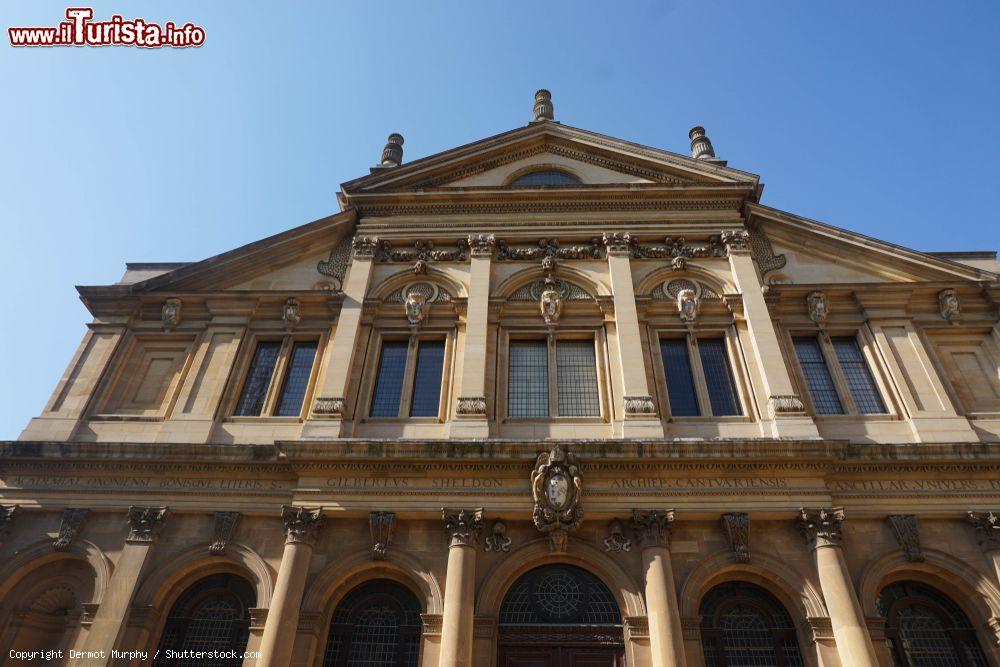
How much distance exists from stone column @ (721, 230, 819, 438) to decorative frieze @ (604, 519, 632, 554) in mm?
4617

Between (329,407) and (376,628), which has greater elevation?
(329,407)

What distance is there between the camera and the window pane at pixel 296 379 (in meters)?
17.8

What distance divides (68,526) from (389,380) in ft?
28.1

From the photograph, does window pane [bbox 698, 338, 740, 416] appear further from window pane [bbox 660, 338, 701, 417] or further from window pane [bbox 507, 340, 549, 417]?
window pane [bbox 507, 340, 549, 417]

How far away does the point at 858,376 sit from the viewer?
58.0 feet

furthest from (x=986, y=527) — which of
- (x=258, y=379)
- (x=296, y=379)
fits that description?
(x=258, y=379)

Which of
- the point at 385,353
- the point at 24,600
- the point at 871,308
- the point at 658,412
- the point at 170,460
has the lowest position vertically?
the point at 24,600

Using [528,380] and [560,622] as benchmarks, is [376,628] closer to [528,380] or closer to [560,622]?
[560,622]

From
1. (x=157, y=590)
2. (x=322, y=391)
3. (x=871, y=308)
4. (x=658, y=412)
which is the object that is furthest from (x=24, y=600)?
(x=871, y=308)

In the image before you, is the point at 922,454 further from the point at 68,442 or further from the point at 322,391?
the point at 68,442

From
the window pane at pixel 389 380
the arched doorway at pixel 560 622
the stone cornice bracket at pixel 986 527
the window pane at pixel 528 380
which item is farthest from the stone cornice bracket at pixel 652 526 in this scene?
the window pane at pixel 389 380

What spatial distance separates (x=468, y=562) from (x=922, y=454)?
1101 cm

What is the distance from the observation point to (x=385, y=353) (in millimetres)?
18750

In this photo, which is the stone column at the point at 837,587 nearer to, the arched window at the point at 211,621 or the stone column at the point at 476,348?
the stone column at the point at 476,348
